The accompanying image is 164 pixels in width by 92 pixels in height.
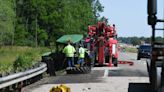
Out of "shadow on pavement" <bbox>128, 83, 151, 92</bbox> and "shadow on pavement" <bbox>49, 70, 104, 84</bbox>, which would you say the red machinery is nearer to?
"shadow on pavement" <bbox>49, 70, 104, 84</bbox>

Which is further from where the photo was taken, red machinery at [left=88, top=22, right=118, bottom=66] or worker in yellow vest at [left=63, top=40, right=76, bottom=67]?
red machinery at [left=88, top=22, right=118, bottom=66]

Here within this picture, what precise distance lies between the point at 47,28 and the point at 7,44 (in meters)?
9.44

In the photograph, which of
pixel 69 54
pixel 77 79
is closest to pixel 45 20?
pixel 69 54

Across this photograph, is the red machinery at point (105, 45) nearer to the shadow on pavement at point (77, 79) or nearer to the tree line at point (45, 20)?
the shadow on pavement at point (77, 79)

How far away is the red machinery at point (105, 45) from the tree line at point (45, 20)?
67472 mm

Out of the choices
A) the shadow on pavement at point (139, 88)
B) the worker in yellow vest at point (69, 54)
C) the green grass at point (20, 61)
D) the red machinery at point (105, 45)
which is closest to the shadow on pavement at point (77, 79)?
the green grass at point (20, 61)

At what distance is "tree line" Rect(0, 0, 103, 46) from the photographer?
4204 inches

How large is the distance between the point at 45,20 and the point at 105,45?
77.9 metres

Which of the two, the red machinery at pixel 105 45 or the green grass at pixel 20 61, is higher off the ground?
the red machinery at pixel 105 45

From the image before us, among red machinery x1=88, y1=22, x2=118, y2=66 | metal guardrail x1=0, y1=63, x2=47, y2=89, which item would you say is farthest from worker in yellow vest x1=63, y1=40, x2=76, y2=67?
metal guardrail x1=0, y1=63, x2=47, y2=89

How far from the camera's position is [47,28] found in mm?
113500

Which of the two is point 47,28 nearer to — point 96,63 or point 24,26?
point 24,26

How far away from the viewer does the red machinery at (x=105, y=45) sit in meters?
34.1

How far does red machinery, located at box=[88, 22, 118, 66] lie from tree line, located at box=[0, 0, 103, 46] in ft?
221
